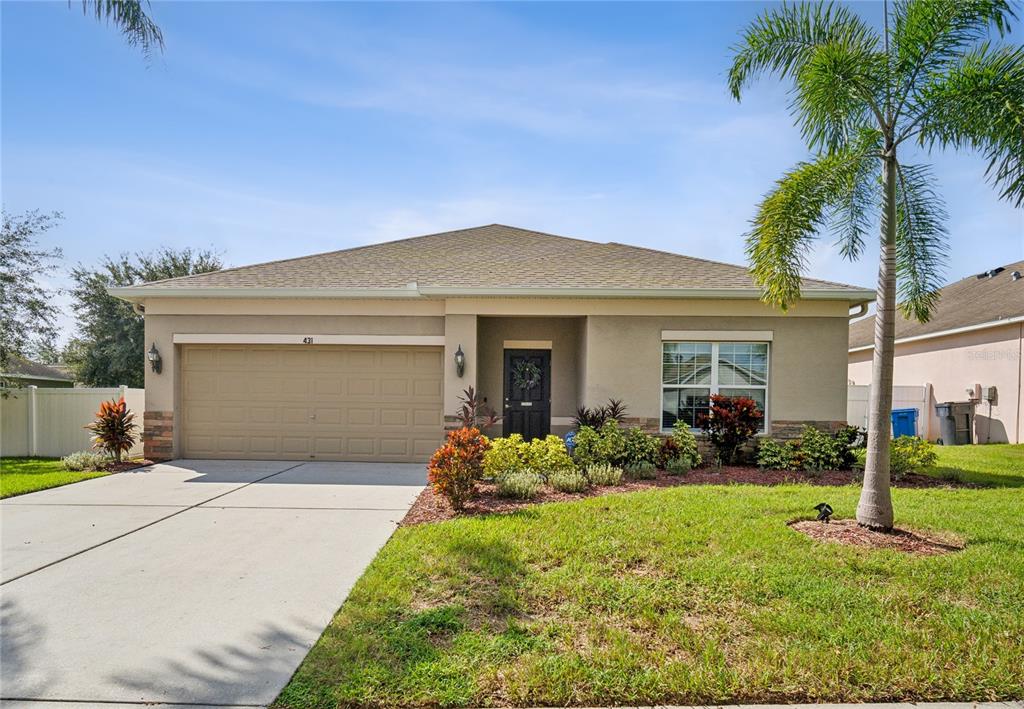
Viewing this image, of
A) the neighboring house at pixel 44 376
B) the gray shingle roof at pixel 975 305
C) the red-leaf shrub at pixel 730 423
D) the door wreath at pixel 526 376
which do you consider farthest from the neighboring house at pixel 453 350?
the neighboring house at pixel 44 376

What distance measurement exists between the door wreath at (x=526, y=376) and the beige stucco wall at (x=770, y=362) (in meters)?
1.56

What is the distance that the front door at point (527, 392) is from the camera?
1132cm

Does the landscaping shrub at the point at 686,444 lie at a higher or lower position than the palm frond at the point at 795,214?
lower

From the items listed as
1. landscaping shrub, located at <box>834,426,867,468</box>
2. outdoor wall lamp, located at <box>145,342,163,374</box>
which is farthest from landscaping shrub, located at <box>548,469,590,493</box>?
outdoor wall lamp, located at <box>145,342,163,374</box>

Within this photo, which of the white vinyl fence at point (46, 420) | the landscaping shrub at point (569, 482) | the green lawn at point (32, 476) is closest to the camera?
the landscaping shrub at point (569, 482)

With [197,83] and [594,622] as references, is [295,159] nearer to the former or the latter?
[197,83]

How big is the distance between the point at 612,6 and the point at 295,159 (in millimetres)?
6602

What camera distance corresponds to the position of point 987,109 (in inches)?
207

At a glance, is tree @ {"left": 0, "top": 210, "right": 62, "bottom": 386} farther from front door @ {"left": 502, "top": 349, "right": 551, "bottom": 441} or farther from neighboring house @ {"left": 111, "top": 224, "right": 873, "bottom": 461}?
front door @ {"left": 502, "top": 349, "right": 551, "bottom": 441}

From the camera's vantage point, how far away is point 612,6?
8727mm

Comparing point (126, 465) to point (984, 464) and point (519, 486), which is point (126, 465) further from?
point (984, 464)

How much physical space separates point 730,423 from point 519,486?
4.17 metres

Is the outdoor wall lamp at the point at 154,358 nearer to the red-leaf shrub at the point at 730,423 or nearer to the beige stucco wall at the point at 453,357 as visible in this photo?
the beige stucco wall at the point at 453,357

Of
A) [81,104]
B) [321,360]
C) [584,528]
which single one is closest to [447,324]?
[321,360]
